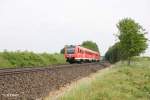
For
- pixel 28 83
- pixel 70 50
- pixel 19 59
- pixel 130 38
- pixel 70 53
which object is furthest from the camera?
pixel 130 38

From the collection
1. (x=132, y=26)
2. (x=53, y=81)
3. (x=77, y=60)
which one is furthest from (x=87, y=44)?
(x=53, y=81)

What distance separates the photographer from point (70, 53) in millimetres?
45625

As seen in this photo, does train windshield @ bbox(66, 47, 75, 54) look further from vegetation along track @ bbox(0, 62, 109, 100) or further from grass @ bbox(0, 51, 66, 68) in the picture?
vegetation along track @ bbox(0, 62, 109, 100)

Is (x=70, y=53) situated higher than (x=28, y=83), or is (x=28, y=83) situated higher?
(x=70, y=53)

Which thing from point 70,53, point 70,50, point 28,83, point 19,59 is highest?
point 70,50

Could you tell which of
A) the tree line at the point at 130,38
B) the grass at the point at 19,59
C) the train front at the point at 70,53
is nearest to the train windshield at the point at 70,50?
the train front at the point at 70,53

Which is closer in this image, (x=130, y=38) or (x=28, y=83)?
(x=28, y=83)

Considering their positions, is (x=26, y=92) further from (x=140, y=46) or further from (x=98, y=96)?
(x=140, y=46)

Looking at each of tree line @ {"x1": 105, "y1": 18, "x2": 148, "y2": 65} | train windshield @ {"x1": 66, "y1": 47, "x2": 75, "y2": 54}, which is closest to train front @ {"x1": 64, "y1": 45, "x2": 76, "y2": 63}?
train windshield @ {"x1": 66, "y1": 47, "x2": 75, "y2": 54}

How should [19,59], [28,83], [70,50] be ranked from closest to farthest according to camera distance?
[28,83], [19,59], [70,50]

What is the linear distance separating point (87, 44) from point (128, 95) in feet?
378

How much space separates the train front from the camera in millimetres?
45250

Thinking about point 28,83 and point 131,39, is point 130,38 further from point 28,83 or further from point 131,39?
point 28,83

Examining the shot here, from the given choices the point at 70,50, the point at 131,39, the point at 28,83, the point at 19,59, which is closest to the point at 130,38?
the point at 131,39
